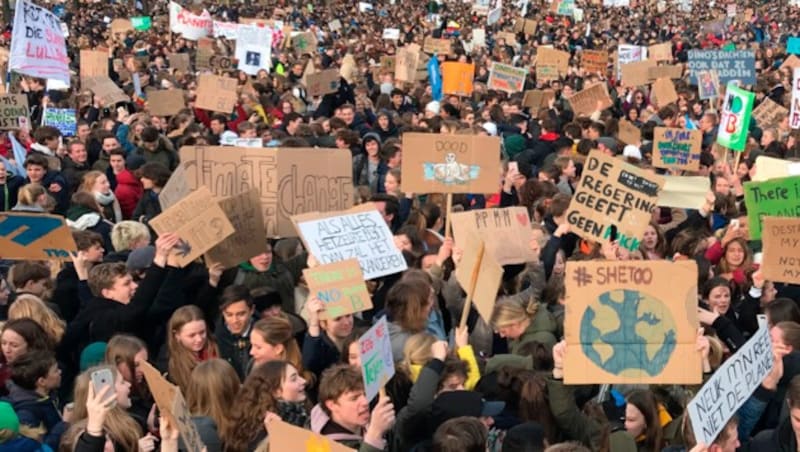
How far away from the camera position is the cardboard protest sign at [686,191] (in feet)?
31.4

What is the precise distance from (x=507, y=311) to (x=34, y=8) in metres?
8.69

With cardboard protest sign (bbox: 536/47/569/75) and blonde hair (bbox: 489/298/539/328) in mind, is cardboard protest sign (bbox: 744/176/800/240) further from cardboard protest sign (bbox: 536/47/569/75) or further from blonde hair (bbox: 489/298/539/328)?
cardboard protest sign (bbox: 536/47/569/75)

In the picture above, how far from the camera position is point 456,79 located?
17531 millimetres

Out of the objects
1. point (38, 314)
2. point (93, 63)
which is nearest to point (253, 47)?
point (93, 63)

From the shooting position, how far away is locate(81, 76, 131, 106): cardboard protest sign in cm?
1499

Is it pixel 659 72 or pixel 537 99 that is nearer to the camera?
pixel 537 99

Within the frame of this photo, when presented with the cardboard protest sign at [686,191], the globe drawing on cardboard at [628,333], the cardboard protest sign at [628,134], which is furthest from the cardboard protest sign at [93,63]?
the globe drawing on cardboard at [628,333]

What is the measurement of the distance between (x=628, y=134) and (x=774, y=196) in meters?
5.75

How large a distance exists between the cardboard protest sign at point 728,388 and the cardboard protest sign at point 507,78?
13.6 m

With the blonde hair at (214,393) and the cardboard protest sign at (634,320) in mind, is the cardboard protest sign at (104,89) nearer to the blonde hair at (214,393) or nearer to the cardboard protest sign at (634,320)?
the blonde hair at (214,393)

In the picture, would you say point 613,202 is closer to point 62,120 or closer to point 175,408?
point 175,408

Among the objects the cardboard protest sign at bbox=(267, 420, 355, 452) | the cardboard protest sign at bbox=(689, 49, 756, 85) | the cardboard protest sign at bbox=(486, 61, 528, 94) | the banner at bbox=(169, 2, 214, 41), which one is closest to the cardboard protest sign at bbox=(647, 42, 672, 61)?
the cardboard protest sign at bbox=(689, 49, 756, 85)

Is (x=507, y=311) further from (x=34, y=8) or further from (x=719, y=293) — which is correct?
(x=34, y=8)

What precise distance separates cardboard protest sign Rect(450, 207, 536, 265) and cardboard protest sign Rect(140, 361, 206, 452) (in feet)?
11.0
